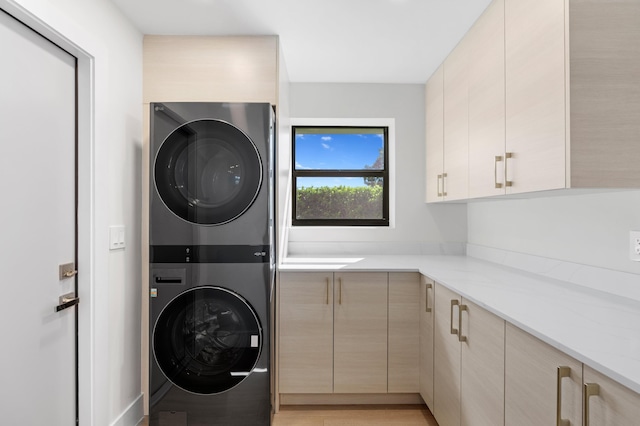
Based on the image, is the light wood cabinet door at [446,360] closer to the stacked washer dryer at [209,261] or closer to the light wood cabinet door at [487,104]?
the light wood cabinet door at [487,104]

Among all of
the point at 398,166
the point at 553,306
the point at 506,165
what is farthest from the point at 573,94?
the point at 398,166

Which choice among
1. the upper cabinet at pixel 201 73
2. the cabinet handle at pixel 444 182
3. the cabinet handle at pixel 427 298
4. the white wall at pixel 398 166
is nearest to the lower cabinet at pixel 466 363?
the cabinet handle at pixel 427 298

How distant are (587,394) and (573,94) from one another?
974 mm

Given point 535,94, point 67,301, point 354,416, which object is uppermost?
point 535,94

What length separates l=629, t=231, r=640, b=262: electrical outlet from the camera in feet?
4.82

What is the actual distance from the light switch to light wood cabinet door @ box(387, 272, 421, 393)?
153cm

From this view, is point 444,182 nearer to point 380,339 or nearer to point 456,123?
point 456,123

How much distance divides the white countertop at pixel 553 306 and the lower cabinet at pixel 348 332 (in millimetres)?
101

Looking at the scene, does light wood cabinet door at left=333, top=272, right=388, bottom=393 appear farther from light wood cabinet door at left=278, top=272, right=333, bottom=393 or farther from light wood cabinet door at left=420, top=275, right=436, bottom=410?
light wood cabinet door at left=420, top=275, right=436, bottom=410

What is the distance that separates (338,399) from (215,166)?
5.22 ft

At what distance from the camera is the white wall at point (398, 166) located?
10.0 ft

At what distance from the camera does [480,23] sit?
6.67 feet

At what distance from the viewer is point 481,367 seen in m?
1.48

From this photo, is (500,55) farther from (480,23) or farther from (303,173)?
(303,173)
